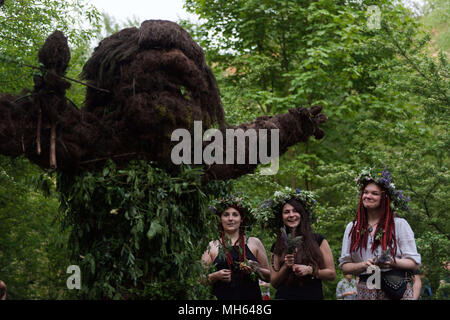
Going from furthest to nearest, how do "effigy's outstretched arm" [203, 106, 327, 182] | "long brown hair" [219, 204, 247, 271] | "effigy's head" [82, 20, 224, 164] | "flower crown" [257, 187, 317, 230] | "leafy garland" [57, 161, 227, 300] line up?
"flower crown" [257, 187, 317, 230] → "long brown hair" [219, 204, 247, 271] → "effigy's outstretched arm" [203, 106, 327, 182] → "effigy's head" [82, 20, 224, 164] → "leafy garland" [57, 161, 227, 300]

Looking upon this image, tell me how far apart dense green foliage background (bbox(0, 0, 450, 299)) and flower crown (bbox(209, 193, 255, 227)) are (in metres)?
0.54

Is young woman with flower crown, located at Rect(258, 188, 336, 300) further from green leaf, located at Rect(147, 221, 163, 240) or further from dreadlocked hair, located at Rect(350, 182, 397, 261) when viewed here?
green leaf, located at Rect(147, 221, 163, 240)

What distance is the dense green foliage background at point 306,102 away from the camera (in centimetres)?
733

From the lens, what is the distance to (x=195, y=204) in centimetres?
400

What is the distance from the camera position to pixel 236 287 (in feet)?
15.5

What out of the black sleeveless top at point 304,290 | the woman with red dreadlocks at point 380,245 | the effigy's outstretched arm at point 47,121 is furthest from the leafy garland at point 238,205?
the effigy's outstretched arm at point 47,121

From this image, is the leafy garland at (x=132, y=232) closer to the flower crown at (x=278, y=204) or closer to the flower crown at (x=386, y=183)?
the flower crown at (x=278, y=204)

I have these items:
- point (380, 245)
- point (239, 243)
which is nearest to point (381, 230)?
point (380, 245)

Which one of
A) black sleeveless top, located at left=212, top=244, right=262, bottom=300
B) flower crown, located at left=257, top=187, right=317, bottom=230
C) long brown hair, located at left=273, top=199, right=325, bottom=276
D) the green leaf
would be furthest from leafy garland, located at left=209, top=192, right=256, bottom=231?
the green leaf

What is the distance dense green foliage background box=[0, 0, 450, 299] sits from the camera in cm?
733

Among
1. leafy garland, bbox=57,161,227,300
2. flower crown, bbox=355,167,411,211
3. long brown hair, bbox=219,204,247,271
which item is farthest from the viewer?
long brown hair, bbox=219,204,247,271

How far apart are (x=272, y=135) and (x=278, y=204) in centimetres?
109

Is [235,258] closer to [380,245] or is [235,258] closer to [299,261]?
[299,261]

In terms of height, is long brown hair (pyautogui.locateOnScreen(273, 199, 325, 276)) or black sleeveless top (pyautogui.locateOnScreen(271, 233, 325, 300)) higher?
long brown hair (pyautogui.locateOnScreen(273, 199, 325, 276))
